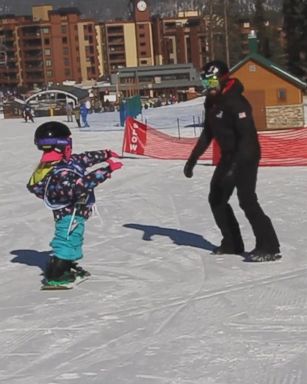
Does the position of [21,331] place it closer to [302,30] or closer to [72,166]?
[72,166]

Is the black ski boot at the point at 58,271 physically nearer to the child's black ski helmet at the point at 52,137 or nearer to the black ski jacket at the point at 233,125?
the child's black ski helmet at the point at 52,137

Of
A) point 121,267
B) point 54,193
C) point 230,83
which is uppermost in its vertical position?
point 230,83

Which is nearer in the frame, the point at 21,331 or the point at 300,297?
the point at 21,331

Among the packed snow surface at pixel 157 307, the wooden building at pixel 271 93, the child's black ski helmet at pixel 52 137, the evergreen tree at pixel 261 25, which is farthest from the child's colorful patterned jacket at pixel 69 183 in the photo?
the evergreen tree at pixel 261 25

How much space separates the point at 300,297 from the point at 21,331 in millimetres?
1867

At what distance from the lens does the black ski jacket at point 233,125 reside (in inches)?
262

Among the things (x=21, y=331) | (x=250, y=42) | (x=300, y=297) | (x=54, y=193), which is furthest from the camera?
(x=250, y=42)

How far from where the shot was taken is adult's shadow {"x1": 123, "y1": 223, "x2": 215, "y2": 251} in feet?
26.4

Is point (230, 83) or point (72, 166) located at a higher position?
point (230, 83)

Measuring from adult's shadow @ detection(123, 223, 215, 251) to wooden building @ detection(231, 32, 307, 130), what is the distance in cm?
1645

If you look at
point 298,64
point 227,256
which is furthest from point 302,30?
point 227,256

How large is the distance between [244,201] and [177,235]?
79.1 inches

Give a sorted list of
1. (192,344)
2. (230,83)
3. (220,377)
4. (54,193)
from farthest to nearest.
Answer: (230,83) → (54,193) → (192,344) → (220,377)

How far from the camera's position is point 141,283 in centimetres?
655
